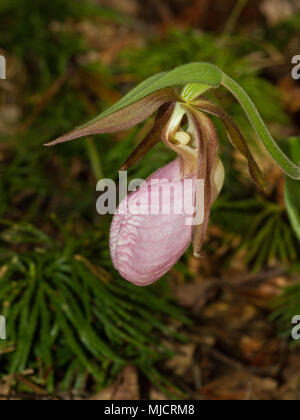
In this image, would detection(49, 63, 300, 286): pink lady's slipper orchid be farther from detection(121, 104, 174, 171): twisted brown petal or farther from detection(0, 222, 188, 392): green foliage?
detection(0, 222, 188, 392): green foliage

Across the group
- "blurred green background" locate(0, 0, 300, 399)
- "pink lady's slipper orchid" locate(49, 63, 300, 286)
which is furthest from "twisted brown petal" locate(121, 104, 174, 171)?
"blurred green background" locate(0, 0, 300, 399)

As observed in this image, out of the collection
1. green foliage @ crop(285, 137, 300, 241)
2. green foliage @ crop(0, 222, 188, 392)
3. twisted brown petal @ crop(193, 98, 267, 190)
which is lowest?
green foliage @ crop(0, 222, 188, 392)

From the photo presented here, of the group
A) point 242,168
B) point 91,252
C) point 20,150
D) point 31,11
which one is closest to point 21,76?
point 31,11

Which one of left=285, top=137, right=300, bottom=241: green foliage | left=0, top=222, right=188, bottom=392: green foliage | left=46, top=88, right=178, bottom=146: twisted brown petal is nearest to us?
left=46, top=88, right=178, bottom=146: twisted brown petal

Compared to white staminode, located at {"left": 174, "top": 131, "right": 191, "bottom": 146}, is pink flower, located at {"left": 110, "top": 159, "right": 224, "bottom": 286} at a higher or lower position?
lower

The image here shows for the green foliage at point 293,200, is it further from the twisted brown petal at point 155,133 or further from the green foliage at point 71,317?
the green foliage at point 71,317

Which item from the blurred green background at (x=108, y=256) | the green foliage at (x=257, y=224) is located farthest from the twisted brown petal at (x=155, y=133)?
the green foliage at (x=257, y=224)

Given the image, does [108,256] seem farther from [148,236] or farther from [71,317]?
[148,236]

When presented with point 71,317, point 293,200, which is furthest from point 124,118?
point 71,317
